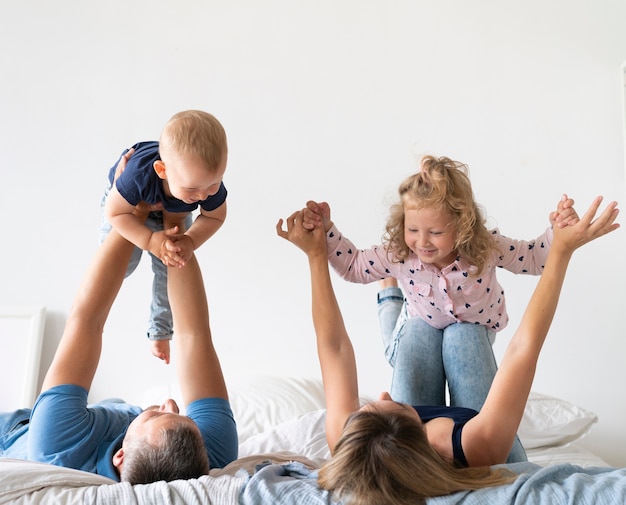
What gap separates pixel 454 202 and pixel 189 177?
1.99 feet

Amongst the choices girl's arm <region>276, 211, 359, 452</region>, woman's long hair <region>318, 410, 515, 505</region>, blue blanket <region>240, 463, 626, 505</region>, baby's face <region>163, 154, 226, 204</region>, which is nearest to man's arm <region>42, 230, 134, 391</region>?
baby's face <region>163, 154, 226, 204</region>

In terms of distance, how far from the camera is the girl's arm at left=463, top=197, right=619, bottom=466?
4.49 ft

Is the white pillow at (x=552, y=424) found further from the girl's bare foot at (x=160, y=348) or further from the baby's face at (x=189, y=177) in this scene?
the baby's face at (x=189, y=177)

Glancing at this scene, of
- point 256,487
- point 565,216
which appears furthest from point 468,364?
point 256,487

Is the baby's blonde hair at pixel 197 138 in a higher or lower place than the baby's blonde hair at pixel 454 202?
higher

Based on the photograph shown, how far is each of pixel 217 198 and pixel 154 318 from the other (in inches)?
15.6

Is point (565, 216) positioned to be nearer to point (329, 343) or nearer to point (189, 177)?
point (329, 343)

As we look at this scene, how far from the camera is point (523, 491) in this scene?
3.79 ft

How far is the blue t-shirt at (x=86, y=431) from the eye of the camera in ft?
4.91

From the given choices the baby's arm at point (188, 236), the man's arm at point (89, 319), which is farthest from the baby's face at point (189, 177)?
the man's arm at point (89, 319)

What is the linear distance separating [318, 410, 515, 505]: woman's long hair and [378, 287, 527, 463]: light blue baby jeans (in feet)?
1.79

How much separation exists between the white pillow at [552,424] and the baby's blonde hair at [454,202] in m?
0.82

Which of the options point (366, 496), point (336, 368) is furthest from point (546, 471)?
point (336, 368)

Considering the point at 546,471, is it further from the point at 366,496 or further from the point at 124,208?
the point at 124,208
